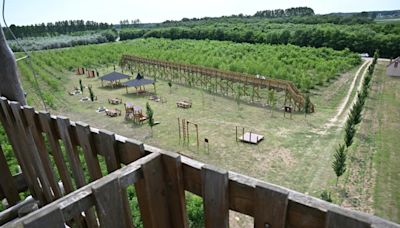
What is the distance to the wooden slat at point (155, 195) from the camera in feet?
4.87

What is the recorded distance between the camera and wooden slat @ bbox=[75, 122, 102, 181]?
1840 millimetres

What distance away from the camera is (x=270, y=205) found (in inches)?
47.2

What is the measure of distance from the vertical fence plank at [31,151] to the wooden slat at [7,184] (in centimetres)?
53

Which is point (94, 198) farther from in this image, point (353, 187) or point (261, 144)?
point (261, 144)

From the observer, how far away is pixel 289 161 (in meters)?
10.3

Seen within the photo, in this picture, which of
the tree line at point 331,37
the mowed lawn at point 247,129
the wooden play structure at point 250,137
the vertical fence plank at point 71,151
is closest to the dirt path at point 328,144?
the mowed lawn at point 247,129

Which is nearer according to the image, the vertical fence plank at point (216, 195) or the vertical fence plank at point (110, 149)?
the vertical fence plank at point (216, 195)

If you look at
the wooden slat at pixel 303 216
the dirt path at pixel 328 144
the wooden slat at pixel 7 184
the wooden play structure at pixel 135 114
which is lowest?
the dirt path at pixel 328 144

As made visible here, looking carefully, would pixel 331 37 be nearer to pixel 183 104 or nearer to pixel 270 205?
pixel 183 104

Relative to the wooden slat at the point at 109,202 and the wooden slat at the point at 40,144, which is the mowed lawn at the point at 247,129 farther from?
the wooden slat at the point at 109,202

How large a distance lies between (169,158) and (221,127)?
40.2 feet

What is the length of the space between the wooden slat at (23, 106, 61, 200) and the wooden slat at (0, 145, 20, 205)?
2.69 ft

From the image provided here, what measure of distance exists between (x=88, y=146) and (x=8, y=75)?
5.40 feet

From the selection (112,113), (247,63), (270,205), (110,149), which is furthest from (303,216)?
(247,63)
